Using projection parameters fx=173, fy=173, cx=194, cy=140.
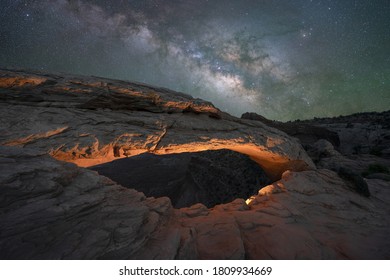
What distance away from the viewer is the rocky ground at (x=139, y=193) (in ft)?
11.5

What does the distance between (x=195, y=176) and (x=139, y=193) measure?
13367 millimetres

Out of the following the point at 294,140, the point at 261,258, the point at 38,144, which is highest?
the point at 294,140

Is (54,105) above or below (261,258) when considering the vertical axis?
above

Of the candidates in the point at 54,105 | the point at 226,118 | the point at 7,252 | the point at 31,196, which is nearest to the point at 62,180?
the point at 31,196

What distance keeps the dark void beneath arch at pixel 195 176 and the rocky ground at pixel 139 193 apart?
5.57 meters

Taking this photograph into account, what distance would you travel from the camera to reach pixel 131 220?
14.6ft

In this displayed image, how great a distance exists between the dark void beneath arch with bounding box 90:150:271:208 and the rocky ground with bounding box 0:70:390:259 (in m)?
5.57

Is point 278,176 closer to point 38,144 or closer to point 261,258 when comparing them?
point 261,258

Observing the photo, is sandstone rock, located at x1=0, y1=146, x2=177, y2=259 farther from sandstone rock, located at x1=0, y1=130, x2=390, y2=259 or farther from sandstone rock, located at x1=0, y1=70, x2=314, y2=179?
sandstone rock, located at x1=0, y1=70, x2=314, y2=179

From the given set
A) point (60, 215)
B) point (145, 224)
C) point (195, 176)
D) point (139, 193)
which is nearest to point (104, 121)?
point (139, 193)

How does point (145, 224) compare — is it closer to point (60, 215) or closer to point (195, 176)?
point (60, 215)

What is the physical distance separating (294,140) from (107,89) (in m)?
12.7

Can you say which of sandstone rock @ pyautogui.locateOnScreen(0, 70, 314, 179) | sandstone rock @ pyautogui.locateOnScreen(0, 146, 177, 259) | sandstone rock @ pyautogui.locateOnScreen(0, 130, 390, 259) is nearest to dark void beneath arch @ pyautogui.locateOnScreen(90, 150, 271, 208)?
sandstone rock @ pyautogui.locateOnScreen(0, 70, 314, 179)

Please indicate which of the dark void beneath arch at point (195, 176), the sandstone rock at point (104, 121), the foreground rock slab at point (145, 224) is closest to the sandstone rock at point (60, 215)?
the foreground rock slab at point (145, 224)
